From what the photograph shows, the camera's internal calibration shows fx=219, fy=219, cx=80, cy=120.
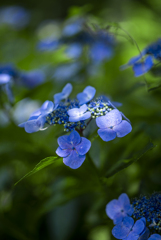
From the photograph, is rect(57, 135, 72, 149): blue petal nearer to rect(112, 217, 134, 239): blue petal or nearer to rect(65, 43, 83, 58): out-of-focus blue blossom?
rect(112, 217, 134, 239): blue petal

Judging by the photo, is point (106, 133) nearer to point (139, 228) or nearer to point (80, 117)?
point (80, 117)

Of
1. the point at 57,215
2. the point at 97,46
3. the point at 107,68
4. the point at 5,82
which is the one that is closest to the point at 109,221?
the point at 57,215

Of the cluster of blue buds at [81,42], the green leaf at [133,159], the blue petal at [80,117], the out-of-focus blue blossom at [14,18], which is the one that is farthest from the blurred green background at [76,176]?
the out-of-focus blue blossom at [14,18]

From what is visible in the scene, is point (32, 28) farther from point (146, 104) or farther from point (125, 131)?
point (125, 131)

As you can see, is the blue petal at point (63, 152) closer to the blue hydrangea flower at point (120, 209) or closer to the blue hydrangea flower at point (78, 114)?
the blue hydrangea flower at point (78, 114)

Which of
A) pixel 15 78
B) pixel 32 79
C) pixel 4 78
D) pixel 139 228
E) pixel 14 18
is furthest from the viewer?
pixel 14 18

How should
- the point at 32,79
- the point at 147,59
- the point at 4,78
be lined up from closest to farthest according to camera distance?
the point at 147,59, the point at 4,78, the point at 32,79

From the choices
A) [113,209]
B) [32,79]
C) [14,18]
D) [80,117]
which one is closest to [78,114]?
[80,117]
